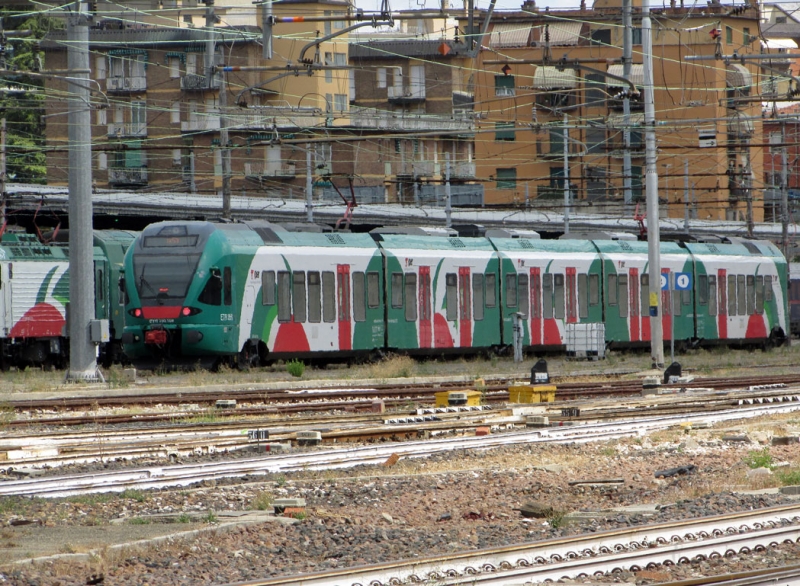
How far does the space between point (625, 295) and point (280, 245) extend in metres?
12.1

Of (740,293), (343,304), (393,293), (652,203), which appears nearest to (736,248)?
(740,293)

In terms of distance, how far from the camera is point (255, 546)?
8938 mm

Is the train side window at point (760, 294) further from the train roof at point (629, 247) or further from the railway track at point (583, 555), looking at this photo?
the railway track at point (583, 555)

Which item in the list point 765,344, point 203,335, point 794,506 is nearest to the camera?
point 794,506

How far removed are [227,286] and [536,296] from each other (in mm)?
10018

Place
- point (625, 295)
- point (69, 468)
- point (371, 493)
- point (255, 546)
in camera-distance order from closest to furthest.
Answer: point (255, 546) → point (371, 493) → point (69, 468) → point (625, 295)

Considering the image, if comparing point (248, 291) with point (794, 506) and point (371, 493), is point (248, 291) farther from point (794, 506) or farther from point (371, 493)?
point (794, 506)

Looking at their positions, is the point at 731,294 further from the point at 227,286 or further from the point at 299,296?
the point at 227,286

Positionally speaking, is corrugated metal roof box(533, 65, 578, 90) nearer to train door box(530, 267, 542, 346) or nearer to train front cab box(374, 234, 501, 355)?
train front cab box(374, 234, 501, 355)

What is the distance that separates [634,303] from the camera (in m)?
37.3

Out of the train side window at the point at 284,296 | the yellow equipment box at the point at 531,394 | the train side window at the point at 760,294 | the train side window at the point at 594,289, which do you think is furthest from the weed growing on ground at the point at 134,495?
the train side window at the point at 760,294

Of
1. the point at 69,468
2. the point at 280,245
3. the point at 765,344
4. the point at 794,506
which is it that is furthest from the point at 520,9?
the point at 765,344

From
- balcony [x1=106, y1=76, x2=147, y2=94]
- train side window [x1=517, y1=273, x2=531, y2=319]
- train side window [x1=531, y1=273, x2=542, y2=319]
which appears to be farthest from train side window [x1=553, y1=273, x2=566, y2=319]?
balcony [x1=106, y1=76, x2=147, y2=94]

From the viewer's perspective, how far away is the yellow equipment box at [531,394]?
21.1 m
